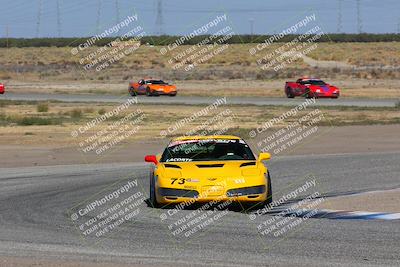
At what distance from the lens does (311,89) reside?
56875 mm

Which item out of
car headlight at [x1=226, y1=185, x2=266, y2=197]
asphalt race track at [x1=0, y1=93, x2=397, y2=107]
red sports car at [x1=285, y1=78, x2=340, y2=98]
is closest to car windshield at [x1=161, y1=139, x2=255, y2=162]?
car headlight at [x1=226, y1=185, x2=266, y2=197]

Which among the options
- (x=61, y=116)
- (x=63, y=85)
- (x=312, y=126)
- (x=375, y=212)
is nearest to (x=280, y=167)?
(x=375, y=212)

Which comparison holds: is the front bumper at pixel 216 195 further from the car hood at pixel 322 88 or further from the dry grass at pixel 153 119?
the car hood at pixel 322 88

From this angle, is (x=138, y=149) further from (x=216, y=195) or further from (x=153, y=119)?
(x=216, y=195)

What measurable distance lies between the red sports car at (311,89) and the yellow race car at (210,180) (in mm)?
41014

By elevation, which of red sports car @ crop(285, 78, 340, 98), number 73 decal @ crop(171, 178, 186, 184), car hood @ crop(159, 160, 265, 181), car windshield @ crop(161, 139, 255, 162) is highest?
car hood @ crop(159, 160, 265, 181)

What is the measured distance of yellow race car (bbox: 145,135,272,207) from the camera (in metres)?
15.1

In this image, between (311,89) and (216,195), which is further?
(311,89)

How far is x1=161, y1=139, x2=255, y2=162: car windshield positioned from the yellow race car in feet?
0.08

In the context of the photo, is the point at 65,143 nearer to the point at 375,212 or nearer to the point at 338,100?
the point at 375,212

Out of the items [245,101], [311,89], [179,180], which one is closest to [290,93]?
[311,89]

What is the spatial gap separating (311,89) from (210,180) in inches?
1664

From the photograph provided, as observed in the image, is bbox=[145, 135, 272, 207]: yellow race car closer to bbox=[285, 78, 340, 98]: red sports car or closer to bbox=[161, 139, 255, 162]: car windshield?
bbox=[161, 139, 255, 162]: car windshield

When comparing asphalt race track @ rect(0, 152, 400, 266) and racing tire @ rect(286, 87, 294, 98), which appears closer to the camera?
asphalt race track @ rect(0, 152, 400, 266)
